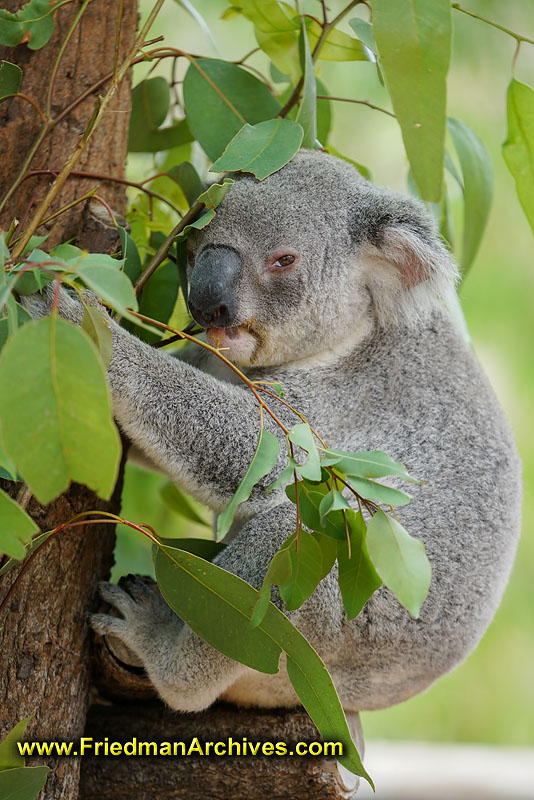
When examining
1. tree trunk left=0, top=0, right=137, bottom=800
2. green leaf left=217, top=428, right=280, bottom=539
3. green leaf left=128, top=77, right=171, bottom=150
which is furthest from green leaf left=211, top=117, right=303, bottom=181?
green leaf left=128, top=77, right=171, bottom=150

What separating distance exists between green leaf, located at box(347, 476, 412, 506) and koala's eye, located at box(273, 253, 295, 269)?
84 centimetres

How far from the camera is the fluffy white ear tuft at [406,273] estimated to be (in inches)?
79.7

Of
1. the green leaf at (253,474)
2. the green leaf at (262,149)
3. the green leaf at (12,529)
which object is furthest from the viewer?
the green leaf at (262,149)

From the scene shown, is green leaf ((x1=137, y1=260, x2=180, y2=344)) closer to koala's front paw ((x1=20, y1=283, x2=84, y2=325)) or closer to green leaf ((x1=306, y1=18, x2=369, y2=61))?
koala's front paw ((x1=20, y1=283, x2=84, y2=325))

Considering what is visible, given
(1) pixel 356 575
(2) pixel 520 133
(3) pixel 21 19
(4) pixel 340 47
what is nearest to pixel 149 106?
(4) pixel 340 47

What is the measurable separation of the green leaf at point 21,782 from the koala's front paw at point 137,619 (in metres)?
0.51

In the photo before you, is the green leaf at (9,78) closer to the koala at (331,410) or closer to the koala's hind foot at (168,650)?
the koala at (331,410)

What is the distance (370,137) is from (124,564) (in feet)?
13.2

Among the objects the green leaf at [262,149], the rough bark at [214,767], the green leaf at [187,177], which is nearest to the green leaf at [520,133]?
the green leaf at [262,149]

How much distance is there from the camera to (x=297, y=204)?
6.57 feet

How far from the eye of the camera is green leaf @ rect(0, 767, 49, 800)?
1.38 metres

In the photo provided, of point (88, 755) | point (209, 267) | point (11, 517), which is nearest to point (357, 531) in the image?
point (11, 517)

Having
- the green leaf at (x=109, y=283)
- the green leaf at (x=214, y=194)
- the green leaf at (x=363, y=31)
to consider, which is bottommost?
the green leaf at (x=214, y=194)

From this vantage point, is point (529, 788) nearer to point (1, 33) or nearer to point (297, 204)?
point (297, 204)
